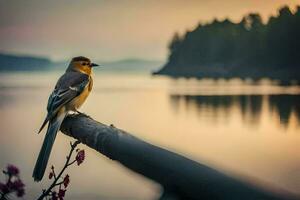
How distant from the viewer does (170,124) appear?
2059 millimetres

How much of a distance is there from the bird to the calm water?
259 mm

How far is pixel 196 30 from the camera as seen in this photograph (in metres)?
2.07

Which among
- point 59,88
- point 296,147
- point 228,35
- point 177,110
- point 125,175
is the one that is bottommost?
point 125,175

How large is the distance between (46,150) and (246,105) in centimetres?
84

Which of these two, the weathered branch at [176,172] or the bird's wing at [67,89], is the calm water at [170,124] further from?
the weathered branch at [176,172]

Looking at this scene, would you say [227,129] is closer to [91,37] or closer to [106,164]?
[106,164]

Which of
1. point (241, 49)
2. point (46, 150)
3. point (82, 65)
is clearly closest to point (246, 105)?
point (241, 49)

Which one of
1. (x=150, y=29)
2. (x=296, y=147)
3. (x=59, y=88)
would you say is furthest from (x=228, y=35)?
(x=59, y=88)

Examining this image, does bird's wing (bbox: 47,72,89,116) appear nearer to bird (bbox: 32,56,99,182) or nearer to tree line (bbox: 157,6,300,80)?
bird (bbox: 32,56,99,182)

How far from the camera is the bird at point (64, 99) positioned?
1.62 m

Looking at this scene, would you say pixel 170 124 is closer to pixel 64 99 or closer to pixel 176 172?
pixel 64 99

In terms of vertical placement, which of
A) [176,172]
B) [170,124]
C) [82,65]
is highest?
[82,65]

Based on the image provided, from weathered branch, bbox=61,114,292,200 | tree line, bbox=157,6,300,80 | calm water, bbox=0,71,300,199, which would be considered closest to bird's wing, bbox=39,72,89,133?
calm water, bbox=0,71,300,199

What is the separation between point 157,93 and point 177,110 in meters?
0.11
